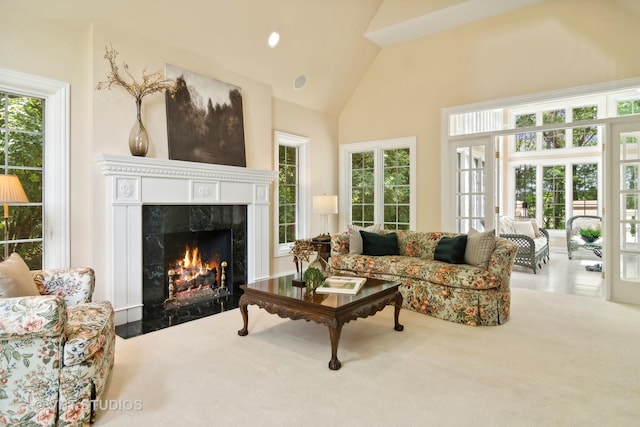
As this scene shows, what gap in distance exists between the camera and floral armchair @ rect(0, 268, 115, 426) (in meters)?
1.77

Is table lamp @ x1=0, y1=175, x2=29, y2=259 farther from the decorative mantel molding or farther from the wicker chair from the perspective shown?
the wicker chair

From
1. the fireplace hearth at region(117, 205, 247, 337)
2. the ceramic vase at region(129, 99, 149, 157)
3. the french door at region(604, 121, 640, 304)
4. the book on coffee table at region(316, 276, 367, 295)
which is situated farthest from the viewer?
the french door at region(604, 121, 640, 304)

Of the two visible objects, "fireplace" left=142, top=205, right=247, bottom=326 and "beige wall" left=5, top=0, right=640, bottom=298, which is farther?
"fireplace" left=142, top=205, right=247, bottom=326

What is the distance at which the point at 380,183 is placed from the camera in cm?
640

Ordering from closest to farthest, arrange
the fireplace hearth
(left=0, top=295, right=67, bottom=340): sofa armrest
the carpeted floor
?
(left=0, top=295, right=67, bottom=340): sofa armrest, the carpeted floor, the fireplace hearth

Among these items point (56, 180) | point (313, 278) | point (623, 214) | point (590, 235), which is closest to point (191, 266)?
point (56, 180)

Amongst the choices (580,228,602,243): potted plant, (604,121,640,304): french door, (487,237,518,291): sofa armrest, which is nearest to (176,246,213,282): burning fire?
(487,237,518,291): sofa armrest

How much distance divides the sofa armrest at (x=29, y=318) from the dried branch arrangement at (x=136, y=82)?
2.53 m

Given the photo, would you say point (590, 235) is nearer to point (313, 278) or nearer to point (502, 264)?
point (502, 264)

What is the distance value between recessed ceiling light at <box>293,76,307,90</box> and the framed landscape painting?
1059 mm

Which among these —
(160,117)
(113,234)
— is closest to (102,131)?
(160,117)

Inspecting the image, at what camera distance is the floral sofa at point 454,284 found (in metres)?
3.54

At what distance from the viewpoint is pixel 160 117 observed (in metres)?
4.04

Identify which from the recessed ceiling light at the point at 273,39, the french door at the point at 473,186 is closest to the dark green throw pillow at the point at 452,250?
the french door at the point at 473,186
